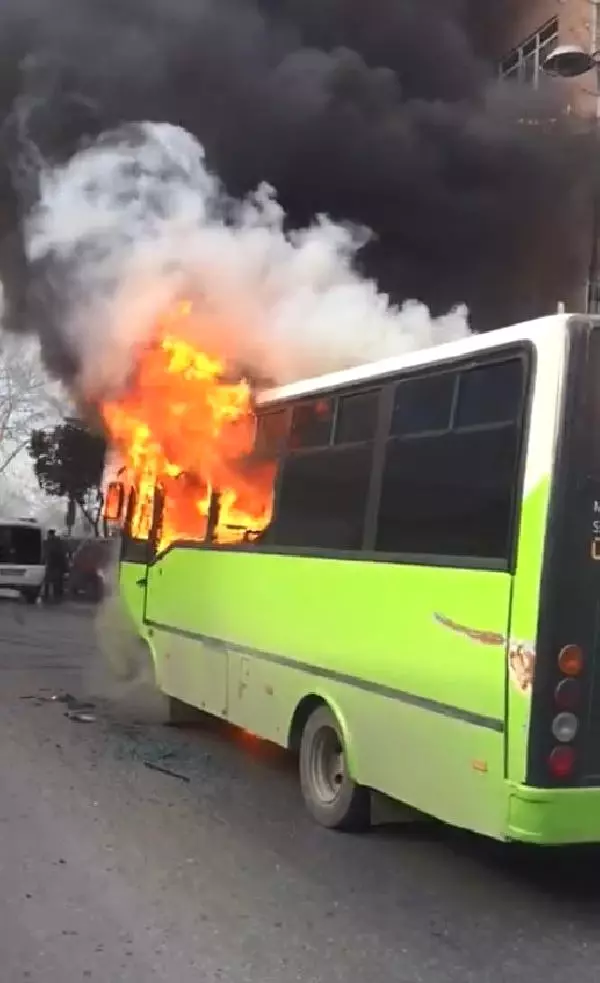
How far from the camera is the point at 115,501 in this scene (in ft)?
30.3

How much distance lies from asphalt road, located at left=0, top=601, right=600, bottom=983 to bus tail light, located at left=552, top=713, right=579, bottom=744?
83cm

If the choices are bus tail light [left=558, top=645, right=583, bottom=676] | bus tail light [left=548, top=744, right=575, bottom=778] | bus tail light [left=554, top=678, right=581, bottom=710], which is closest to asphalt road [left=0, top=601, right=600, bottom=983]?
bus tail light [left=548, top=744, right=575, bottom=778]

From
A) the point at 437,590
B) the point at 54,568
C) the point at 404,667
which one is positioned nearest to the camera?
the point at 437,590

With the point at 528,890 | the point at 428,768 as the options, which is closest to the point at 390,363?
the point at 428,768

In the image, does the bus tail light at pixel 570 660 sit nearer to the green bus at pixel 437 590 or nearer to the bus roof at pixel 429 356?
the green bus at pixel 437 590

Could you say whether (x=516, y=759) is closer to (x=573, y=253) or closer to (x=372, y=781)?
(x=372, y=781)

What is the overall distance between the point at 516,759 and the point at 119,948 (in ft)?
5.57

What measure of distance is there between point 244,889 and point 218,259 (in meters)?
4.67

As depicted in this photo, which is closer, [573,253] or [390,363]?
[390,363]

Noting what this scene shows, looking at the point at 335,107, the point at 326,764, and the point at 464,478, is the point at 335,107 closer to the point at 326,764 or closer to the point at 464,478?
the point at 464,478

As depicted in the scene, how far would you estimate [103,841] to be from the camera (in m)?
5.39

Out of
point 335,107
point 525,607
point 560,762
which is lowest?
point 560,762

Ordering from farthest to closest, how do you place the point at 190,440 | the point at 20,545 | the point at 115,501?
the point at 20,545 → the point at 115,501 → the point at 190,440

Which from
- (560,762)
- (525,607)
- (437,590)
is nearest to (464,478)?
(437,590)
